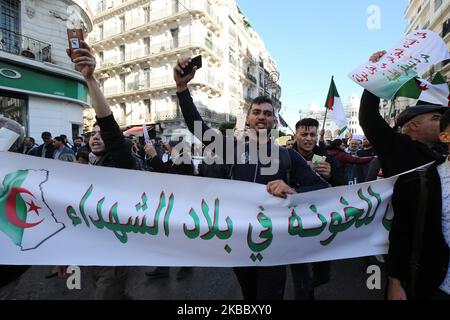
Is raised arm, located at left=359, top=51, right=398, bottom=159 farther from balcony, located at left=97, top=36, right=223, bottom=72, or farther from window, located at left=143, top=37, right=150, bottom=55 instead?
window, located at left=143, top=37, right=150, bottom=55

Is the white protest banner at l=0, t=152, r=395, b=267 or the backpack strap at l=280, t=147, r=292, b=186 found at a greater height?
the backpack strap at l=280, t=147, r=292, b=186

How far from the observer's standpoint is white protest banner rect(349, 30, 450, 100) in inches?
81.4

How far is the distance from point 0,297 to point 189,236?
123cm

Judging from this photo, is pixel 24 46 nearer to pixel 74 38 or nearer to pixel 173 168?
pixel 173 168

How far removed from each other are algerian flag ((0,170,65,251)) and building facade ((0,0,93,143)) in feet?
37.1

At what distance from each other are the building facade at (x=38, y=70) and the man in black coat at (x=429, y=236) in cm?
1325

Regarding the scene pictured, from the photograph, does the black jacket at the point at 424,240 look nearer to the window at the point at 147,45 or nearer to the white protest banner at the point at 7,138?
the white protest banner at the point at 7,138

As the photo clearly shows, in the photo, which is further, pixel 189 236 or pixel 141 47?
pixel 141 47

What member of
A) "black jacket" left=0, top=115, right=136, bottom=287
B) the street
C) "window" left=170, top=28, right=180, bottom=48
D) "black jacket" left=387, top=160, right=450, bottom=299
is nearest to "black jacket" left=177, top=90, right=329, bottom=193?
"black jacket" left=387, top=160, right=450, bottom=299

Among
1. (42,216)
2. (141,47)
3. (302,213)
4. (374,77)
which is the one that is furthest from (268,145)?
(141,47)

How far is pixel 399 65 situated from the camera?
2133 mm

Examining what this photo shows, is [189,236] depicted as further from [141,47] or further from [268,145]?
[141,47]

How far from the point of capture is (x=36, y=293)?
3465 millimetres

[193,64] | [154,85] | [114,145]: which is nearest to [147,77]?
[154,85]
